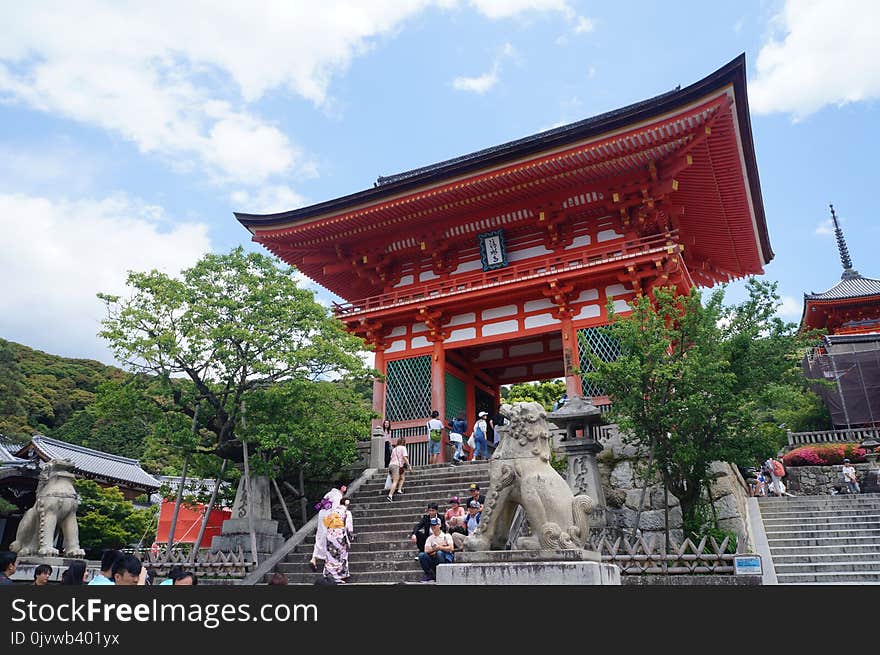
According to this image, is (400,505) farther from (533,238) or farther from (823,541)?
(533,238)

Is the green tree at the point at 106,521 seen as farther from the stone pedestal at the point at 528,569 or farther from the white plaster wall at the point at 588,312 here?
the stone pedestal at the point at 528,569

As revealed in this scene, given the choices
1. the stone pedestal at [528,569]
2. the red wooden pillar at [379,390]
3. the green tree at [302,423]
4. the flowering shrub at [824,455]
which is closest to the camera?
the stone pedestal at [528,569]

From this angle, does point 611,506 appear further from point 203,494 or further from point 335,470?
point 203,494

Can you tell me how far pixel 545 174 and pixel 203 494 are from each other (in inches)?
477

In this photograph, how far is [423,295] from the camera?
1825 centimetres

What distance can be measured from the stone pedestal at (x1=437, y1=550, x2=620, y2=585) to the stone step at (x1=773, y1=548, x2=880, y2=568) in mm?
7276

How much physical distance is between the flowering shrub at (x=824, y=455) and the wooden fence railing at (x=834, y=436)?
1.11 m

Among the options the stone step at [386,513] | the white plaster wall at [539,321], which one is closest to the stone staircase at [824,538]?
the stone step at [386,513]

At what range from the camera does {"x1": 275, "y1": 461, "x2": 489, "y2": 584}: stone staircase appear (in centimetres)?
1009

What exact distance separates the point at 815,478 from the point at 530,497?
1936 centimetres

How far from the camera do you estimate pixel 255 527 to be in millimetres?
12336

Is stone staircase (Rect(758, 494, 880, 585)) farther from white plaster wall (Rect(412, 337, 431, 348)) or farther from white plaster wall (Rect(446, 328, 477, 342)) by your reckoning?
white plaster wall (Rect(412, 337, 431, 348))

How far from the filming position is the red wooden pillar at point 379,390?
17.2m

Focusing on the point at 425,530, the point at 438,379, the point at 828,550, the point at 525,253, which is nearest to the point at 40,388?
the point at 438,379
